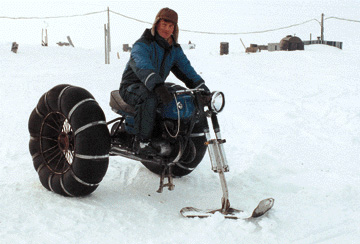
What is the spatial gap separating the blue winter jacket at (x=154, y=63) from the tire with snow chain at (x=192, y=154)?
20.4 inches

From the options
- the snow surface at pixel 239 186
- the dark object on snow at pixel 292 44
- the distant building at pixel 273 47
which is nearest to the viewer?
the snow surface at pixel 239 186

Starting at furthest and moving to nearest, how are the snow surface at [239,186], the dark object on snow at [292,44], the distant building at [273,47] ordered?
the distant building at [273,47] → the dark object on snow at [292,44] → the snow surface at [239,186]

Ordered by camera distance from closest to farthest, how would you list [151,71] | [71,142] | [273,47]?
1. [151,71]
2. [71,142]
3. [273,47]

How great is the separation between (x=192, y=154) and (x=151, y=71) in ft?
3.24

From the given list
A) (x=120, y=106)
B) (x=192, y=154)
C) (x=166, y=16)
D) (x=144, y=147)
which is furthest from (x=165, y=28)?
(x=192, y=154)

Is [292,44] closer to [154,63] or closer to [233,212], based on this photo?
[154,63]

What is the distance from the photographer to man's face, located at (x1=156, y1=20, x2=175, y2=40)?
3.87 metres

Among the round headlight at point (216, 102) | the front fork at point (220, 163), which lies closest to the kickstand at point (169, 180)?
the front fork at point (220, 163)

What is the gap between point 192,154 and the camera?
4039 mm

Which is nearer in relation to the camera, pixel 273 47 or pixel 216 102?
pixel 216 102

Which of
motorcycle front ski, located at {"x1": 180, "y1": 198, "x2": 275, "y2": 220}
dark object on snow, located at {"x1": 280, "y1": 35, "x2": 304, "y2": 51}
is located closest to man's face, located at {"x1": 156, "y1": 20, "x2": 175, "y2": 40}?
motorcycle front ski, located at {"x1": 180, "y1": 198, "x2": 275, "y2": 220}

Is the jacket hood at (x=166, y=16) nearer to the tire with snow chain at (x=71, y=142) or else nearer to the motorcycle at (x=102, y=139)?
the motorcycle at (x=102, y=139)

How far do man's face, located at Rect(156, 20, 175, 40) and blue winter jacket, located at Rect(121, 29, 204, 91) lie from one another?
4cm

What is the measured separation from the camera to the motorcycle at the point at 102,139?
3.55 meters
